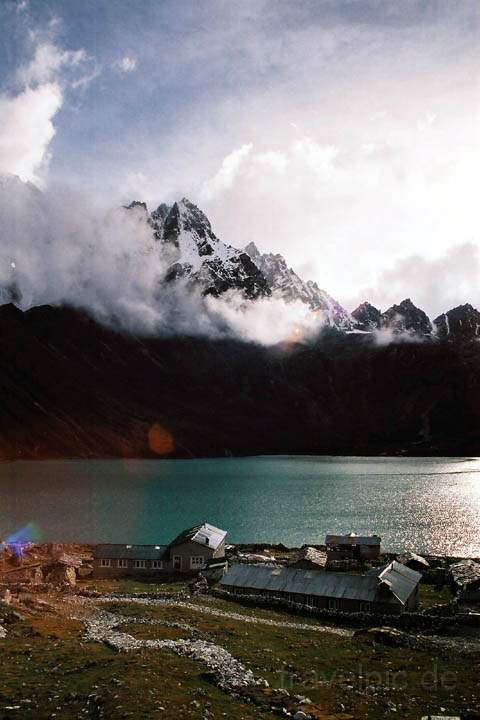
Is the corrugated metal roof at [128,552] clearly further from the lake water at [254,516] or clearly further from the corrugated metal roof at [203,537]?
the lake water at [254,516]

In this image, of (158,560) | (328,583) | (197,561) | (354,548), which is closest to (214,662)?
(328,583)

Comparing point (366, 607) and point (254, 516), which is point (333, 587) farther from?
point (254, 516)

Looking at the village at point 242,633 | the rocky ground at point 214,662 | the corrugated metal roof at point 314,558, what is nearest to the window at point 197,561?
the village at point 242,633

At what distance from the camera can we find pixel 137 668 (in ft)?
117

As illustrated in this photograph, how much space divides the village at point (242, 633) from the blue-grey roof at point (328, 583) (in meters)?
0.16

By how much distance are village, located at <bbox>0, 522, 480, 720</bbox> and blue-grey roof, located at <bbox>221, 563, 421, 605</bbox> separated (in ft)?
0.52

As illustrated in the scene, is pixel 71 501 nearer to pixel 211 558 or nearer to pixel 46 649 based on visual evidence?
pixel 211 558

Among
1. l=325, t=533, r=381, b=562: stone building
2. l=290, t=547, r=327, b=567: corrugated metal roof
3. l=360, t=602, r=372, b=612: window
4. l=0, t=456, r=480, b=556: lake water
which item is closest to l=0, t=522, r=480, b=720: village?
l=360, t=602, r=372, b=612: window

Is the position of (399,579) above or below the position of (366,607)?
above

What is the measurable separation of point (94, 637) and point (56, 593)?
22135 mm

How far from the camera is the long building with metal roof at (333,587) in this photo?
5794 centimetres

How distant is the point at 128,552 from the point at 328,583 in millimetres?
33142

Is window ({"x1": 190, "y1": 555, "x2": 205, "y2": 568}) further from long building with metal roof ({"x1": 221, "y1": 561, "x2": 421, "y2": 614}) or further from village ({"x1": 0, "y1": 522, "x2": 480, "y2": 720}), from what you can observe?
long building with metal roof ({"x1": 221, "y1": 561, "x2": 421, "y2": 614})

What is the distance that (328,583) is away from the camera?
202 feet
